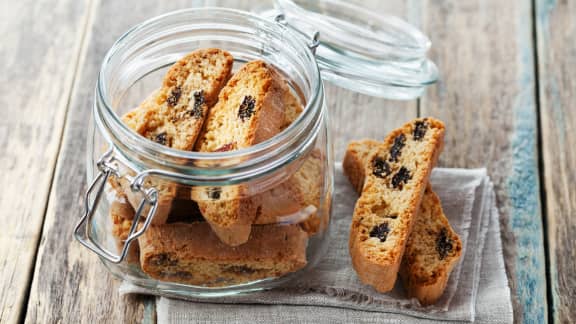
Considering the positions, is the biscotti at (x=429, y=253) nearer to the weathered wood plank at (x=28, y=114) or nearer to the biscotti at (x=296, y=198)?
the biscotti at (x=296, y=198)

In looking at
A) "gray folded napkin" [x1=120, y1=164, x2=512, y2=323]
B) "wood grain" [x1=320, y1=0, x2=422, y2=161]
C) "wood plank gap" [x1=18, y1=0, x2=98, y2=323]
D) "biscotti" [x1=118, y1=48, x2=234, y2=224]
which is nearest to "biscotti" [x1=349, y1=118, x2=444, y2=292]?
"gray folded napkin" [x1=120, y1=164, x2=512, y2=323]

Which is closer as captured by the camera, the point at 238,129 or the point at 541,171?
the point at 238,129

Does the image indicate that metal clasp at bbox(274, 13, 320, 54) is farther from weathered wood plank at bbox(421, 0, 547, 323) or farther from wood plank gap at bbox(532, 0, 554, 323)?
wood plank gap at bbox(532, 0, 554, 323)

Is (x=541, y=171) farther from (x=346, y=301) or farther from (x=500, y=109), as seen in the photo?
(x=346, y=301)

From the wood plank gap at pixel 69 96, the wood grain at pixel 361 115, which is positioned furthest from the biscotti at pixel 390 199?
the wood plank gap at pixel 69 96

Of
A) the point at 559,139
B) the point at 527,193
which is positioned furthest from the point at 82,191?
the point at 559,139

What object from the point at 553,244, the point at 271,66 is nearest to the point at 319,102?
the point at 271,66
